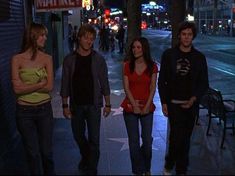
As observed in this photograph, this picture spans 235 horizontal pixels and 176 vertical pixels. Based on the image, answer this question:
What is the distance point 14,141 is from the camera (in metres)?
8.34

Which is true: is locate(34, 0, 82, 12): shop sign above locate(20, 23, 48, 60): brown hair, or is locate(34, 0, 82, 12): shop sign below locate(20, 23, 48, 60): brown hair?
above

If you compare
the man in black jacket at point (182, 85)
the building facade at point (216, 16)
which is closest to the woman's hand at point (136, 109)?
the man in black jacket at point (182, 85)

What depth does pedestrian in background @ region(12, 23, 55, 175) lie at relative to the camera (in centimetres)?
575

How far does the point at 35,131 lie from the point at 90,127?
2.35 ft

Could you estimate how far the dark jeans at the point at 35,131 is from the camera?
5793mm

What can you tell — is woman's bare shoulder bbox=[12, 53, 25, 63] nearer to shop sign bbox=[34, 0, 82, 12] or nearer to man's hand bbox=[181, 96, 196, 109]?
man's hand bbox=[181, 96, 196, 109]

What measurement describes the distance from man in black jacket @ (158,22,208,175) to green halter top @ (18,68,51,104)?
1.40m

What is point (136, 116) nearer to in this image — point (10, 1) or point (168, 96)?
point (168, 96)

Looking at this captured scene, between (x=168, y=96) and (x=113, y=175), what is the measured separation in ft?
4.18

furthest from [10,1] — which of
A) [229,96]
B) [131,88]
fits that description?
[229,96]

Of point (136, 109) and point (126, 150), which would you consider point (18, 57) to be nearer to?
point (136, 109)

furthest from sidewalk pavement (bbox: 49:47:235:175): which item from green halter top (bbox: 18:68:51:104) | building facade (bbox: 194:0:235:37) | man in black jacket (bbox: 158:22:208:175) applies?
building facade (bbox: 194:0:235:37)

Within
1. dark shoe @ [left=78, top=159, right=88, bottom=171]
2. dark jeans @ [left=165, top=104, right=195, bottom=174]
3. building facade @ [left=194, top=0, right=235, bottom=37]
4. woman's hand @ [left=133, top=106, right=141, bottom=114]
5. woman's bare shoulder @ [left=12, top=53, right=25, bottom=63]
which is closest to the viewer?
woman's bare shoulder @ [left=12, top=53, right=25, bottom=63]

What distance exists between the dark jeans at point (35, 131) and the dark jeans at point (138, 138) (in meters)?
0.94
